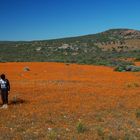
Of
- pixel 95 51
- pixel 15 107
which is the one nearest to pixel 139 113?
Result: pixel 15 107

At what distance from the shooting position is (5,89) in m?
18.1

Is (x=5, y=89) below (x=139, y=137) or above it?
above

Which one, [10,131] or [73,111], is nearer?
[10,131]

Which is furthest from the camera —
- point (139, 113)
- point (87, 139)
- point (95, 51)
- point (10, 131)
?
point (95, 51)

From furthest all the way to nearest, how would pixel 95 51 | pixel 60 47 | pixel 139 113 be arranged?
pixel 60 47 < pixel 95 51 < pixel 139 113

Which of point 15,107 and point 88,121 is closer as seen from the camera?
point 88,121

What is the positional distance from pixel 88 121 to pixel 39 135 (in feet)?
10.5

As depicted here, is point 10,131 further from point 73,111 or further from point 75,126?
point 73,111

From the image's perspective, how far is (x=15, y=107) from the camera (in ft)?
60.1

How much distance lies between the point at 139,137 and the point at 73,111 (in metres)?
5.33

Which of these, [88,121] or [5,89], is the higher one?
[5,89]

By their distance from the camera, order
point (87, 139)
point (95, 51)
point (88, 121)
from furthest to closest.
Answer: point (95, 51) < point (88, 121) < point (87, 139)

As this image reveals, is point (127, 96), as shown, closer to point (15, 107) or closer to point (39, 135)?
point (15, 107)

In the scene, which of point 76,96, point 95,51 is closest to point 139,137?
point 76,96
